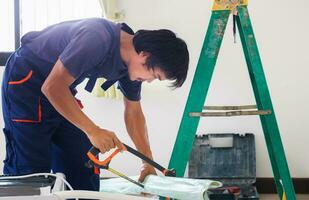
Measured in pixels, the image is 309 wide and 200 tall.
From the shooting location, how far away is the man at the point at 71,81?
1308mm

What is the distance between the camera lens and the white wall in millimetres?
2846

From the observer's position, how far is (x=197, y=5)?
290 cm

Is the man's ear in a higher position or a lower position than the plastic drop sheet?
higher

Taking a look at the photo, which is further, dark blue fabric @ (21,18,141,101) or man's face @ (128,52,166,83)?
man's face @ (128,52,166,83)

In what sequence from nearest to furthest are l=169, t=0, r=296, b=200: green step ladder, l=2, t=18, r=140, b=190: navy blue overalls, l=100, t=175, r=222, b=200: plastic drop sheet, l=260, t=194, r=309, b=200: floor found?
l=100, t=175, r=222, b=200: plastic drop sheet
l=2, t=18, r=140, b=190: navy blue overalls
l=169, t=0, r=296, b=200: green step ladder
l=260, t=194, r=309, b=200: floor

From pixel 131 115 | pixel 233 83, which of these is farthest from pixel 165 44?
pixel 233 83

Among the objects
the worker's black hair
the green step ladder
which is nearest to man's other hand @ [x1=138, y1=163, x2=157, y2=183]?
the green step ladder

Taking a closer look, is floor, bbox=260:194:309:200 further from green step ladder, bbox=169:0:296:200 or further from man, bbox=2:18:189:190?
man, bbox=2:18:189:190

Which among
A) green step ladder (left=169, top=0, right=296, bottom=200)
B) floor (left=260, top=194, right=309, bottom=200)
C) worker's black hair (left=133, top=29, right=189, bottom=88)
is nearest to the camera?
worker's black hair (left=133, top=29, right=189, bottom=88)

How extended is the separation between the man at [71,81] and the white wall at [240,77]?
1.22 metres

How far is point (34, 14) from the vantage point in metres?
3.16

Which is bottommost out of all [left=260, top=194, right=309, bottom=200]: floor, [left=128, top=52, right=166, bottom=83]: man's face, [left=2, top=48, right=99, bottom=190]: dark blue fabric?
[left=260, top=194, right=309, bottom=200]: floor

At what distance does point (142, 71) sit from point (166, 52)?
132 millimetres

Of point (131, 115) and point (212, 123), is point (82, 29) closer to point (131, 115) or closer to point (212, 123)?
point (131, 115)
